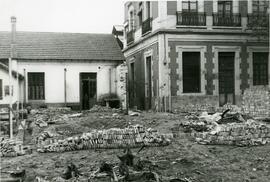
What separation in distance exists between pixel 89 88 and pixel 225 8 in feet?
37.8

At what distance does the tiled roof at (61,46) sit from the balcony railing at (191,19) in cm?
859

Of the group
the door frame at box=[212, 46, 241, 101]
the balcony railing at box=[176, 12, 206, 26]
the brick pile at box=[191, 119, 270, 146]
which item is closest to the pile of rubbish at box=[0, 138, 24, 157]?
the brick pile at box=[191, 119, 270, 146]

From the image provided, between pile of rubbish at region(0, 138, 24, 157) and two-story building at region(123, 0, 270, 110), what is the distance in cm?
1198

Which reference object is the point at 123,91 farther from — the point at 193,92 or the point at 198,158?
the point at 198,158

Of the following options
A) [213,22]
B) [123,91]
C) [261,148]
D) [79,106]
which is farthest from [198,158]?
[79,106]

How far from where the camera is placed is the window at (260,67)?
23375 millimetres

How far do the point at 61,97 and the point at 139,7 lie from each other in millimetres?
8563

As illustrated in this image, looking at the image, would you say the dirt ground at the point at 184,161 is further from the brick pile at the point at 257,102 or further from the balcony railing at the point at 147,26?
the balcony railing at the point at 147,26

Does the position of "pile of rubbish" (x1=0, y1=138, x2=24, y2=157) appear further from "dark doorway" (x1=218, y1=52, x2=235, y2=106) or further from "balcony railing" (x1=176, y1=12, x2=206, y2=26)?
"dark doorway" (x1=218, y1=52, x2=235, y2=106)

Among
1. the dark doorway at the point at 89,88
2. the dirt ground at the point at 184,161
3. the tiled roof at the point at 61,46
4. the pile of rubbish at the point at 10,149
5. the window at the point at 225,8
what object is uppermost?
the window at the point at 225,8

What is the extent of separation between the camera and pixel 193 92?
2222cm

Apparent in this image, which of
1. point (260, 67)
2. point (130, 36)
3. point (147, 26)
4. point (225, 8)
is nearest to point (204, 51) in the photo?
point (225, 8)

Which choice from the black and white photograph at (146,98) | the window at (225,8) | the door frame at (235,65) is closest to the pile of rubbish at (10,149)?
the black and white photograph at (146,98)

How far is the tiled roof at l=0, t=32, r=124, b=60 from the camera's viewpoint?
28.4 metres
